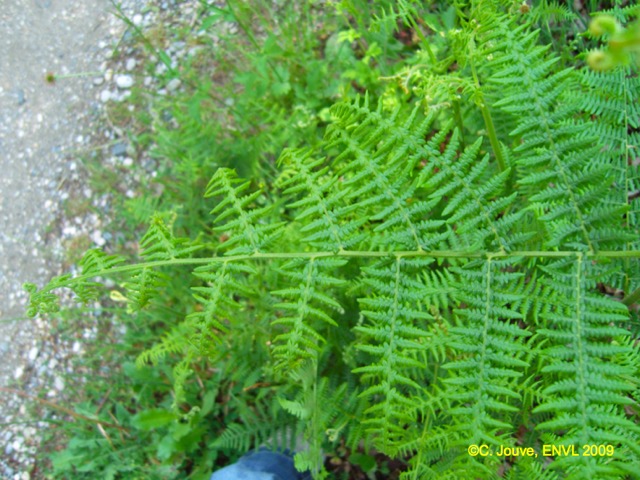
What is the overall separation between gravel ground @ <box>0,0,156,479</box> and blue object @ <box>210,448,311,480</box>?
1.44m

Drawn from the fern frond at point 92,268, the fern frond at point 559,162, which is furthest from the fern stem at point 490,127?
the fern frond at point 92,268

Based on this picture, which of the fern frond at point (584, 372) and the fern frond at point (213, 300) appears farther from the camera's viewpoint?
the fern frond at point (213, 300)

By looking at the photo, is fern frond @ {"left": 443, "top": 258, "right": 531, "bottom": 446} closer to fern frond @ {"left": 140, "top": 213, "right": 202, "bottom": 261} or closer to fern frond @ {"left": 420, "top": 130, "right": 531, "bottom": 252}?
fern frond @ {"left": 420, "top": 130, "right": 531, "bottom": 252}

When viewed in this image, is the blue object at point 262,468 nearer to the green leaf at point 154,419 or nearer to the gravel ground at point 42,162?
the green leaf at point 154,419

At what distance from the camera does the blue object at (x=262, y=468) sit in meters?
2.46

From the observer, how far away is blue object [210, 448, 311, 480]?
246 centimetres

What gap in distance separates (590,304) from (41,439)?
3.25m

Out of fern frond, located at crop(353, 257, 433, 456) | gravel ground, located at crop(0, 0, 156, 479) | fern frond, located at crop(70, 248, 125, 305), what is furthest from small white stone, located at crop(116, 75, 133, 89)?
fern frond, located at crop(353, 257, 433, 456)

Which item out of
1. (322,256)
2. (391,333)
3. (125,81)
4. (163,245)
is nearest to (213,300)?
(163,245)

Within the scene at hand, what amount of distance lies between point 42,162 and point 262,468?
2805 mm

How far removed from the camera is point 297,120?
3080mm

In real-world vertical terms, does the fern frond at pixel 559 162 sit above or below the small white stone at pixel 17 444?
above

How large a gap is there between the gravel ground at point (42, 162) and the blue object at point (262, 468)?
1436 mm

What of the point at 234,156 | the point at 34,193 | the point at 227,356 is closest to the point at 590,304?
the point at 227,356
